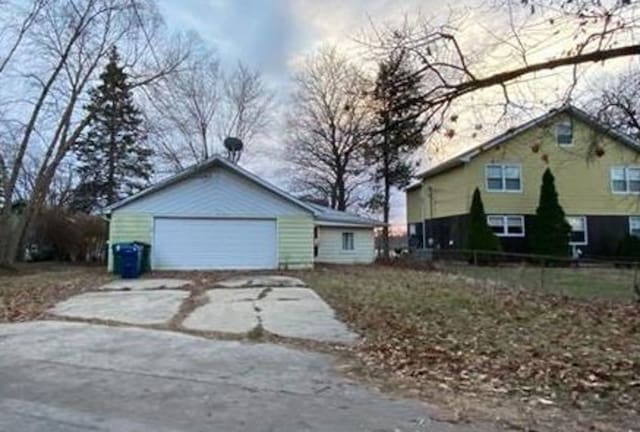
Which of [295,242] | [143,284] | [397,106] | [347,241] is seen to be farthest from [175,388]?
[347,241]

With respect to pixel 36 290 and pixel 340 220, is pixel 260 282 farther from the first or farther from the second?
pixel 340 220

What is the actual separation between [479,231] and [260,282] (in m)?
13.5

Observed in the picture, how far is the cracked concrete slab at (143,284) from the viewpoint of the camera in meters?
16.3

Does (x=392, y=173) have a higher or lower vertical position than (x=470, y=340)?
higher

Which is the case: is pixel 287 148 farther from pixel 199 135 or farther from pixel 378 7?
pixel 378 7

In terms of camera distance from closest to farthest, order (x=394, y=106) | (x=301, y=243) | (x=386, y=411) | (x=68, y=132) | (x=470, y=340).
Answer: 1. (x=386, y=411)
2. (x=394, y=106)
3. (x=470, y=340)
4. (x=301, y=243)
5. (x=68, y=132)

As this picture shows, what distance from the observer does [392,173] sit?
36.7m

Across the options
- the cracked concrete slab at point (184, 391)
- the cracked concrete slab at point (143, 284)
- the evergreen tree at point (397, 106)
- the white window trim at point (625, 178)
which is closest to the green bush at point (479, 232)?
the white window trim at point (625, 178)

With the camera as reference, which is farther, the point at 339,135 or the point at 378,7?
the point at 339,135

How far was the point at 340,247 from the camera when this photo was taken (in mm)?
30062

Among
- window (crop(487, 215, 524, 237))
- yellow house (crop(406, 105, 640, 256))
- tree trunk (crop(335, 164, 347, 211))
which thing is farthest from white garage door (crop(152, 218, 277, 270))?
tree trunk (crop(335, 164, 347, 211))

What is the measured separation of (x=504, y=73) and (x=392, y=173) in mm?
29366

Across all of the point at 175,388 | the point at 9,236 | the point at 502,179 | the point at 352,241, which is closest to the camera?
the point at 175,388

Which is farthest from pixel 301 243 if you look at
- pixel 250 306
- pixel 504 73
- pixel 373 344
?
pixel 504 73
